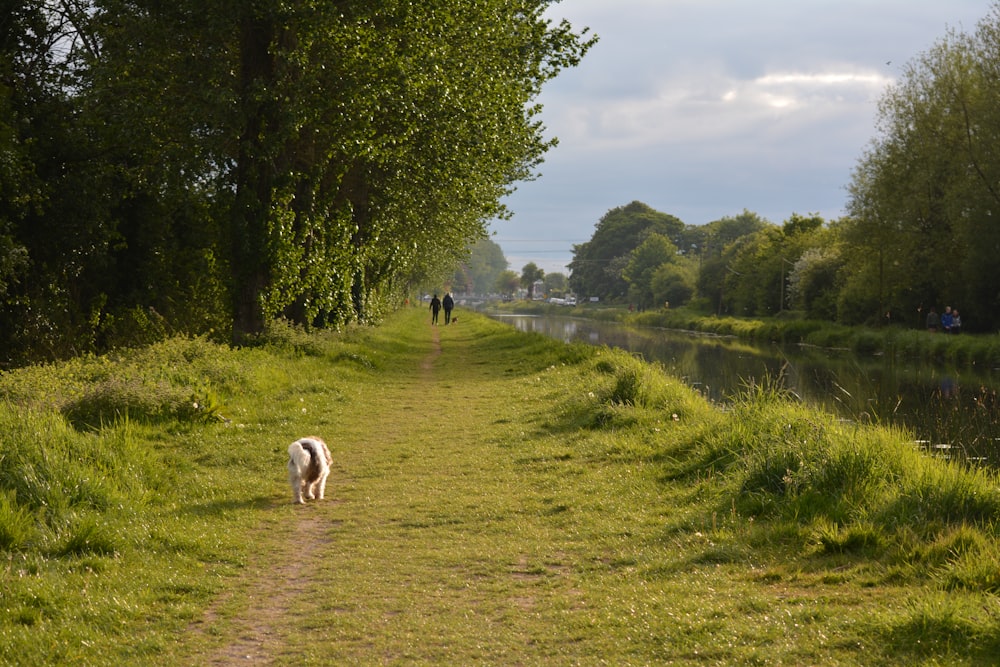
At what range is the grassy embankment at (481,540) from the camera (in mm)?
5543

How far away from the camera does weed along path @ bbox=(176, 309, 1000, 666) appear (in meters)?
5.45

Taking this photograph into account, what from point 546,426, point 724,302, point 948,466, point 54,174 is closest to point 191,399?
point 546,426

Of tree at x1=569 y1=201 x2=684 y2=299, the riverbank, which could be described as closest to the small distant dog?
the riverbank

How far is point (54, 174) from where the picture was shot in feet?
71.1

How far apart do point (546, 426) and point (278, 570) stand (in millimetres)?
7628

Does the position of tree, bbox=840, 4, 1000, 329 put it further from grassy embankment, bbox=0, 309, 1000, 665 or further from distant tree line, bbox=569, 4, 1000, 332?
grassy embankment, bbox=0, 309, 1000, 665

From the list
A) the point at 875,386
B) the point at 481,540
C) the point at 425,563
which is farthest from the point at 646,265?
the point at 425,563

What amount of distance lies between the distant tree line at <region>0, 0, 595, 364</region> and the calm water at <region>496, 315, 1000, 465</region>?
9166 millimetres

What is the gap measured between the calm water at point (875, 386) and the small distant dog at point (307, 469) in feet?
22.0

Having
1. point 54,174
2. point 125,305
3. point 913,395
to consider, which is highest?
point 54,174

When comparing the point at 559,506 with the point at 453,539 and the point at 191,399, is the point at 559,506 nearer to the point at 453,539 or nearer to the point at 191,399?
the point at 453,539

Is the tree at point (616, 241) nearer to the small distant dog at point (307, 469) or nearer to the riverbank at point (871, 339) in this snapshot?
the riverbank at point (871, 339)

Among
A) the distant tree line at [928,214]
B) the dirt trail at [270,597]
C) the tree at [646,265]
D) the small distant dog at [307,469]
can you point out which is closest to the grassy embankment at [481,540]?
the dirt trail at [270,597]

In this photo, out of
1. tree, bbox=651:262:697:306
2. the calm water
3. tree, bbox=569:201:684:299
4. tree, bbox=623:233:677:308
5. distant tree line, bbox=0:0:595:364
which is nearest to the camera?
the calm water
